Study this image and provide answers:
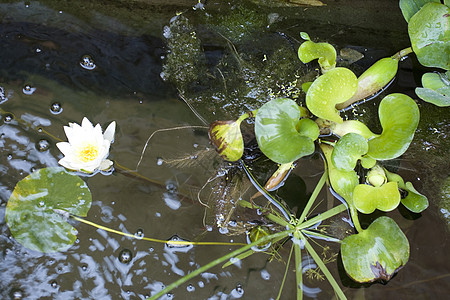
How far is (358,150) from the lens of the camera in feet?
4.93

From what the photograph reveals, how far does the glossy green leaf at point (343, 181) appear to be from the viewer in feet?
5.20

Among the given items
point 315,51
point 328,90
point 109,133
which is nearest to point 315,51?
point 315,51

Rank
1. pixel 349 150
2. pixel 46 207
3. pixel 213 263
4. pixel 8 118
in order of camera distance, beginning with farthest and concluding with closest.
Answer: pixel 8 118 < pixel 46 207 < pixel 213 263 < pixel 349 150

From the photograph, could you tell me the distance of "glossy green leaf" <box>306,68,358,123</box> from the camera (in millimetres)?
1533

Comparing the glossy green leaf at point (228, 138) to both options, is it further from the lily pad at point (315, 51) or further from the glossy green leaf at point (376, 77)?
the glossy green leaf at point (376, 77)

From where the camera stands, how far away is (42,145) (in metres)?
1.80

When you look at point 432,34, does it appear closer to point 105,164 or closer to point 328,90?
point 328,90

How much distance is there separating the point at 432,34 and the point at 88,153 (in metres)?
1.44

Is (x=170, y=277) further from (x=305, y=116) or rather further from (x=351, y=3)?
(x=351, y=3)

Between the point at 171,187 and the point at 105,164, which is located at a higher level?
the point at 105,164

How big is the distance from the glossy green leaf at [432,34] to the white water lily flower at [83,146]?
126 centimetres

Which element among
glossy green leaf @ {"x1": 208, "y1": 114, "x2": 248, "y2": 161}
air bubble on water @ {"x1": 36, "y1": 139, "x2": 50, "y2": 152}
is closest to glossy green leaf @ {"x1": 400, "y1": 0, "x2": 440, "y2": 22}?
glossy green leaf @ {"x1": 208, "y1": 114, "x2": 248, "y2": 161}

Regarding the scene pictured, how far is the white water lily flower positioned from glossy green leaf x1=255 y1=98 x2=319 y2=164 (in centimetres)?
62

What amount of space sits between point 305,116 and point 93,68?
0.98m
